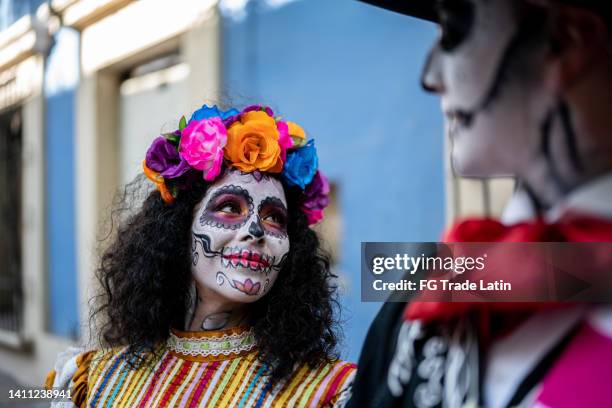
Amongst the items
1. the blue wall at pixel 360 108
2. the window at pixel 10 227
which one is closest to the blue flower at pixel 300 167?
the blue wall at pixel 360 108

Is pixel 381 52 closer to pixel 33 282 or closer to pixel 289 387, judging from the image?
pixel 289 387

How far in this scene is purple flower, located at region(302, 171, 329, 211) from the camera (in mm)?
1512

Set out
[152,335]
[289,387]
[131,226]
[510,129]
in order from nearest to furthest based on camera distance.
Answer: [510,129]
[289,387]
[152,335]
[131,226]

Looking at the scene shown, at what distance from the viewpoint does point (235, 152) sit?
1.40m

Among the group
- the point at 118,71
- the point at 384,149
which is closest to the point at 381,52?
the point at 384,149

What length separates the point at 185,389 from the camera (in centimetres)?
139

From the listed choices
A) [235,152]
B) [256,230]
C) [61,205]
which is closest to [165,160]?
[235,152]

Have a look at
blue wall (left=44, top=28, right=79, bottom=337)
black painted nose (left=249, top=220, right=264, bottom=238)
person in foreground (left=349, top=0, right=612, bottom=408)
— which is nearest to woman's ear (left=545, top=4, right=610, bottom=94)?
person in foreground (left=349, top=0, right=612, bottom=408)

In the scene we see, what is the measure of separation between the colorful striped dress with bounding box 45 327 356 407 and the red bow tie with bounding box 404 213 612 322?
1.79ft

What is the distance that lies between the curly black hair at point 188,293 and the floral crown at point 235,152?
0.11ft

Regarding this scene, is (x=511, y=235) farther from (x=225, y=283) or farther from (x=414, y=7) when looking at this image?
(x=225, y=283)

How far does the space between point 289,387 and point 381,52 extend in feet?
5.11

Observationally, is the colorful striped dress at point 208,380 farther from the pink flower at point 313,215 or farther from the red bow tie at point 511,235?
the red bow tie at point 511,235

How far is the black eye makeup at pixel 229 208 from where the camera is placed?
54.0 inches
